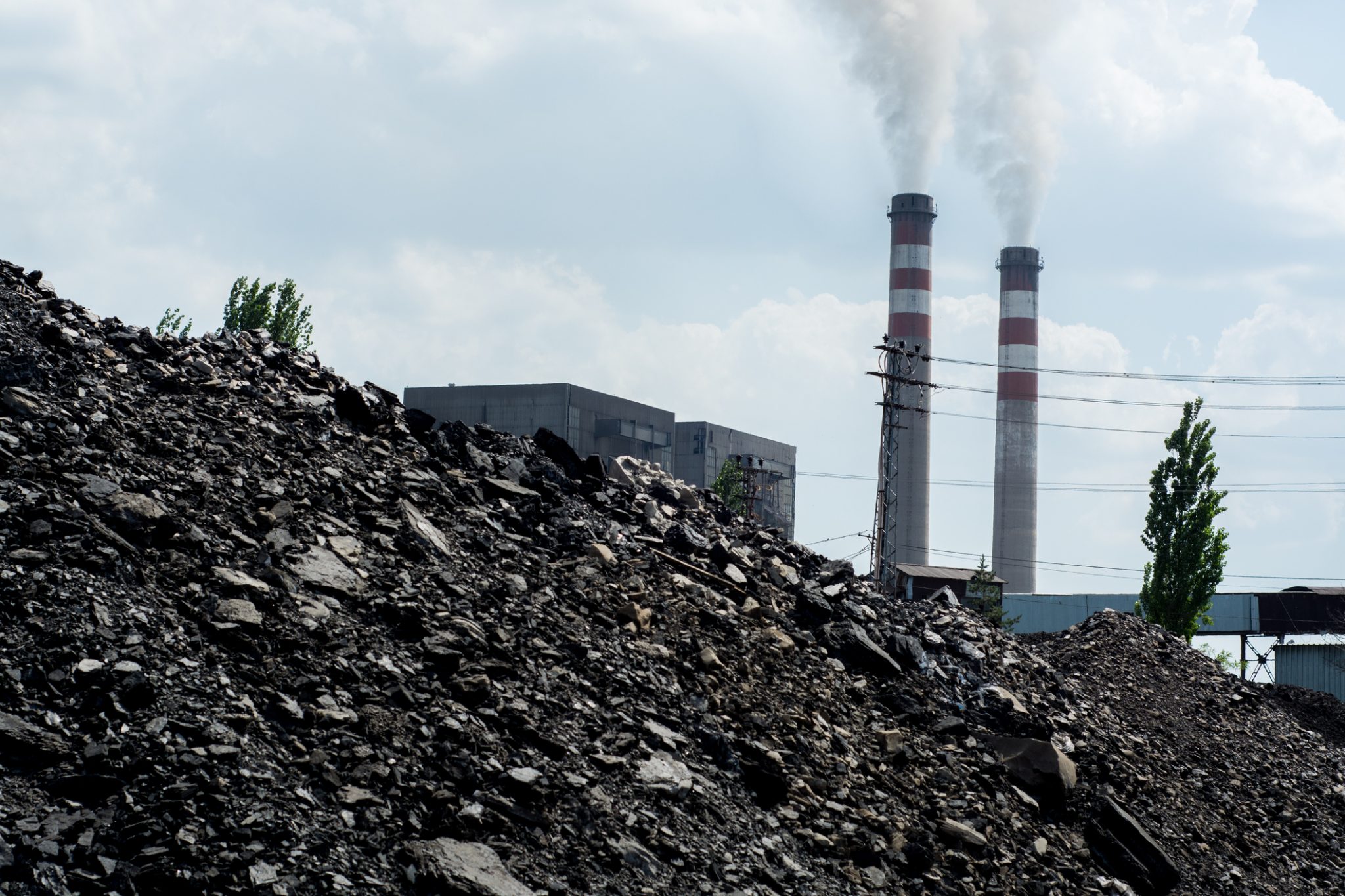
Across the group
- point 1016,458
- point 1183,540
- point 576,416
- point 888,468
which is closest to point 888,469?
point 888,468

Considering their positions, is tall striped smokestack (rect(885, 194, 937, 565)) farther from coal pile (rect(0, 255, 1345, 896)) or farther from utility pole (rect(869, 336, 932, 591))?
coal pile (rect(0, 255, 1345, 896))

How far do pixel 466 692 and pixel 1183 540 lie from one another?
29.8 meters

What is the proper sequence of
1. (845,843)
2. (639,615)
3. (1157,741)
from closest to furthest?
(845,843) < (639,615) < (1157,741)

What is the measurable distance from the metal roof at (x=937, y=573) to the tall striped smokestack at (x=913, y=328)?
19.0m

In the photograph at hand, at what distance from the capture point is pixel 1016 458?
68.5 m

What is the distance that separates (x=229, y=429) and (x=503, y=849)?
6630 millimetres

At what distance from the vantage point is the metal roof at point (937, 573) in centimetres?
4494

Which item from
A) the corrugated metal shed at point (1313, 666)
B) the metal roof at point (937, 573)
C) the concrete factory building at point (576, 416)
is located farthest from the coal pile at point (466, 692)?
the concrete factory building at point (576, 416)

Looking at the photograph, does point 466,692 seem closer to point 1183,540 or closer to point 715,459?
point 1183,540

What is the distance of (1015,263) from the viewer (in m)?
71.0

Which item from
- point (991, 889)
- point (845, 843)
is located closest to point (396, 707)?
point (845, 843)

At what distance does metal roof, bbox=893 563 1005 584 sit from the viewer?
44.9 meters

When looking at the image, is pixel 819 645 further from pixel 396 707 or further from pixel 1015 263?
pixel 1015 263

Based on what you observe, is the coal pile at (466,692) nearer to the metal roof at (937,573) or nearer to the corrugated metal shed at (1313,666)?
the corrugated metal shed at (1313,666)
